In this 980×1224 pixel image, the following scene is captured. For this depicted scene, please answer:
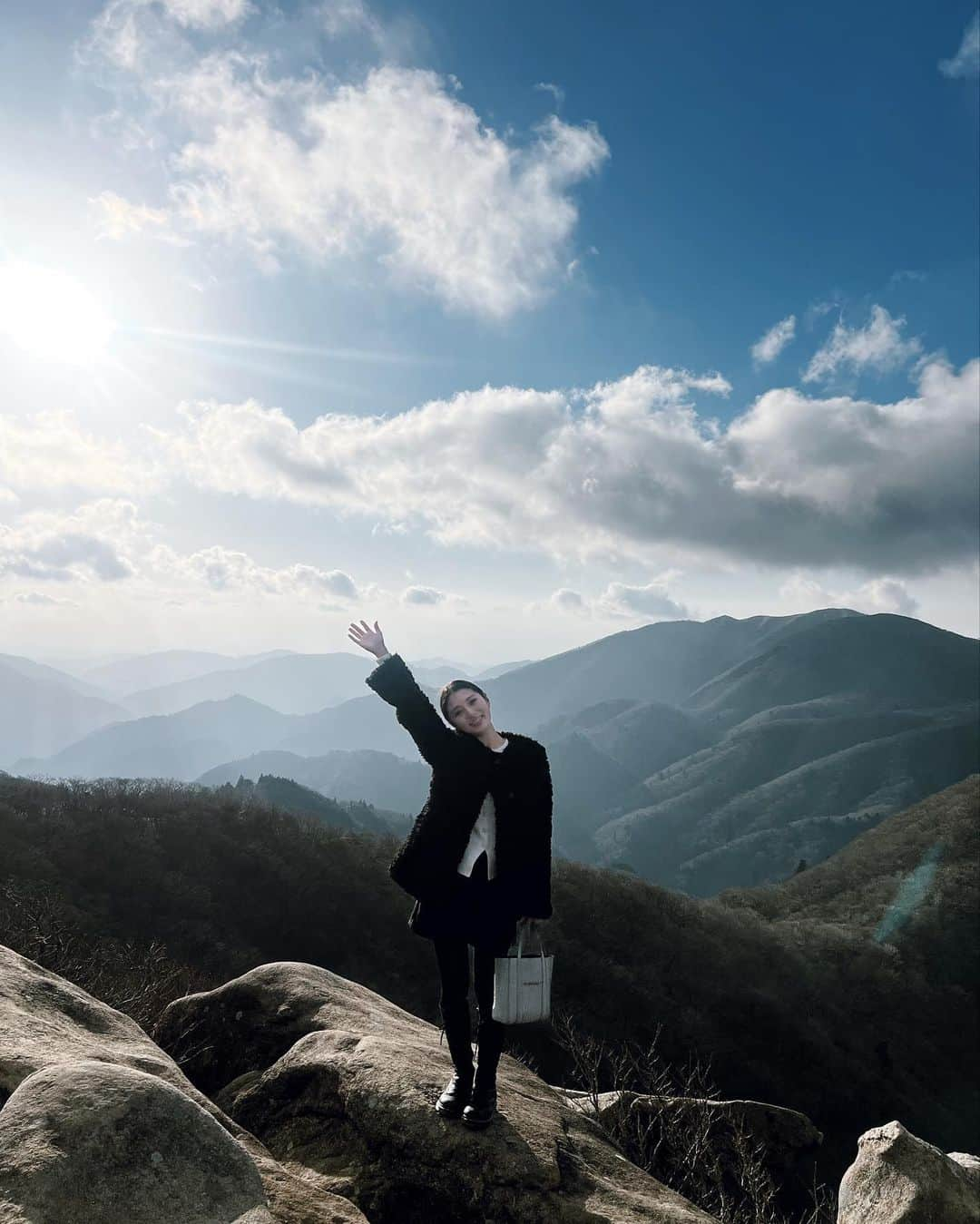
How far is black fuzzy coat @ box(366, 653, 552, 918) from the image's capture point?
524 centimetres

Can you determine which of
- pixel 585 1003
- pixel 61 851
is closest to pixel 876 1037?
pixel 585 1003

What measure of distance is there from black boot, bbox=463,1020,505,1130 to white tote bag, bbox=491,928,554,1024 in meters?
0.26

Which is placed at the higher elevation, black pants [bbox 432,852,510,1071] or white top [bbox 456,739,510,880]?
white top [bbox 456,739,510,880]

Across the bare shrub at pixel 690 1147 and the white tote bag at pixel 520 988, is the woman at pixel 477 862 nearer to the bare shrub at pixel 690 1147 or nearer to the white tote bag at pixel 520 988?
the white tote bag at pixel 520 988

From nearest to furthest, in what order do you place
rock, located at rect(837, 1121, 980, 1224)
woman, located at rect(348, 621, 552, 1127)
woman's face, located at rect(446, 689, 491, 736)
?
1. woman, located at rect(348, 621, 552, 1127)
2. woman's face, located at rect(446, 689, 491, 736)
3. rock, located at rect(837, 1121, 980, 1224)

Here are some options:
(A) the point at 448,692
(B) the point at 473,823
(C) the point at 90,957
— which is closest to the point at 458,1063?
(B) the point at 473,823

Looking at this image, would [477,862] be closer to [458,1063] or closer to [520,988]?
[520,988]

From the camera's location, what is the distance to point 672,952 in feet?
147

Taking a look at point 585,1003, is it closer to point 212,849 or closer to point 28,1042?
point 212,849

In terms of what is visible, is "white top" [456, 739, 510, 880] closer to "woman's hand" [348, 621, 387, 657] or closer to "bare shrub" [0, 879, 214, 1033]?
"woman's hand" [348, 621, 387, 657]

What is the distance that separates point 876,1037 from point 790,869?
153158 millimetres

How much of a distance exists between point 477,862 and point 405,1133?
6.49ft

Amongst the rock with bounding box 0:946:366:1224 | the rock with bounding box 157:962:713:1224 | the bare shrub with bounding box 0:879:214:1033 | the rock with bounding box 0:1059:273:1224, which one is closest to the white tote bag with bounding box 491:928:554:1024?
the rock with bounding box 157:962:713:1224

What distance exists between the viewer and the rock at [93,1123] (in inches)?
132
